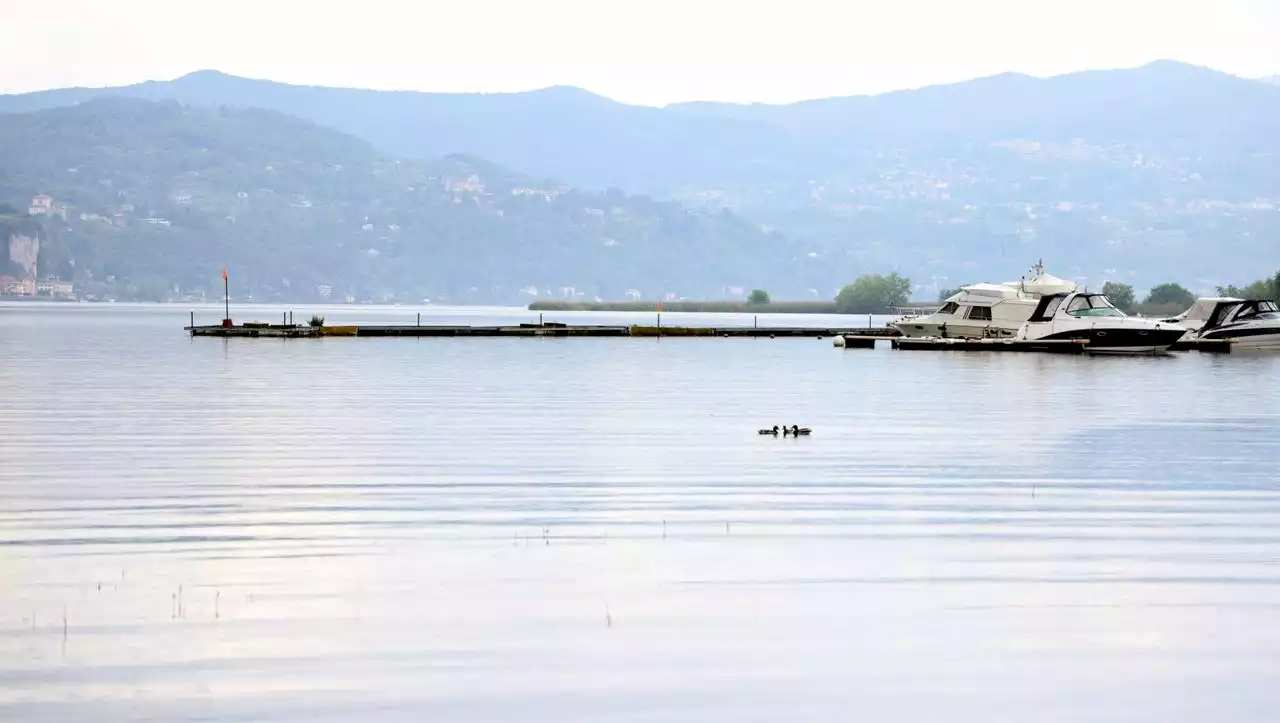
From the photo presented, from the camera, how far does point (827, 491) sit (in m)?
26.5

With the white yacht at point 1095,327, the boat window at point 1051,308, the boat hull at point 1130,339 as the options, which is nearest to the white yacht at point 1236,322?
the white yacht at point 1095,327

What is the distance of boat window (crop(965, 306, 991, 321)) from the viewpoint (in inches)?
4097

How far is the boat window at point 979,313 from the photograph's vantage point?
4097 inches

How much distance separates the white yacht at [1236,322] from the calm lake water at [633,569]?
6086cm

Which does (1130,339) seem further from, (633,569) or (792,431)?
(633,569)

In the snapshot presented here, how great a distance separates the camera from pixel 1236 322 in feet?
339

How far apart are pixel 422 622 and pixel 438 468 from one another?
46.9 feet

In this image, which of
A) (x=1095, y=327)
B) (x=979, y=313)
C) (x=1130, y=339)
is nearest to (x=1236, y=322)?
(x=1130, y=339)

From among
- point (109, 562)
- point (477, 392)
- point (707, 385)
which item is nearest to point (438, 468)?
point (109, 562)

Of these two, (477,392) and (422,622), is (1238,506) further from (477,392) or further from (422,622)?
(477,392)

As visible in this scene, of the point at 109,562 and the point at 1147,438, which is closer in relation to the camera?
the point at 109,562

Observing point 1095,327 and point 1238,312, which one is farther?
point 1238,312

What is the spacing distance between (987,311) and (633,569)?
8787 cm

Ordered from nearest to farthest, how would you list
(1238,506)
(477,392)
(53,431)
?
(1238,506) → (53,431) → (477,392)
